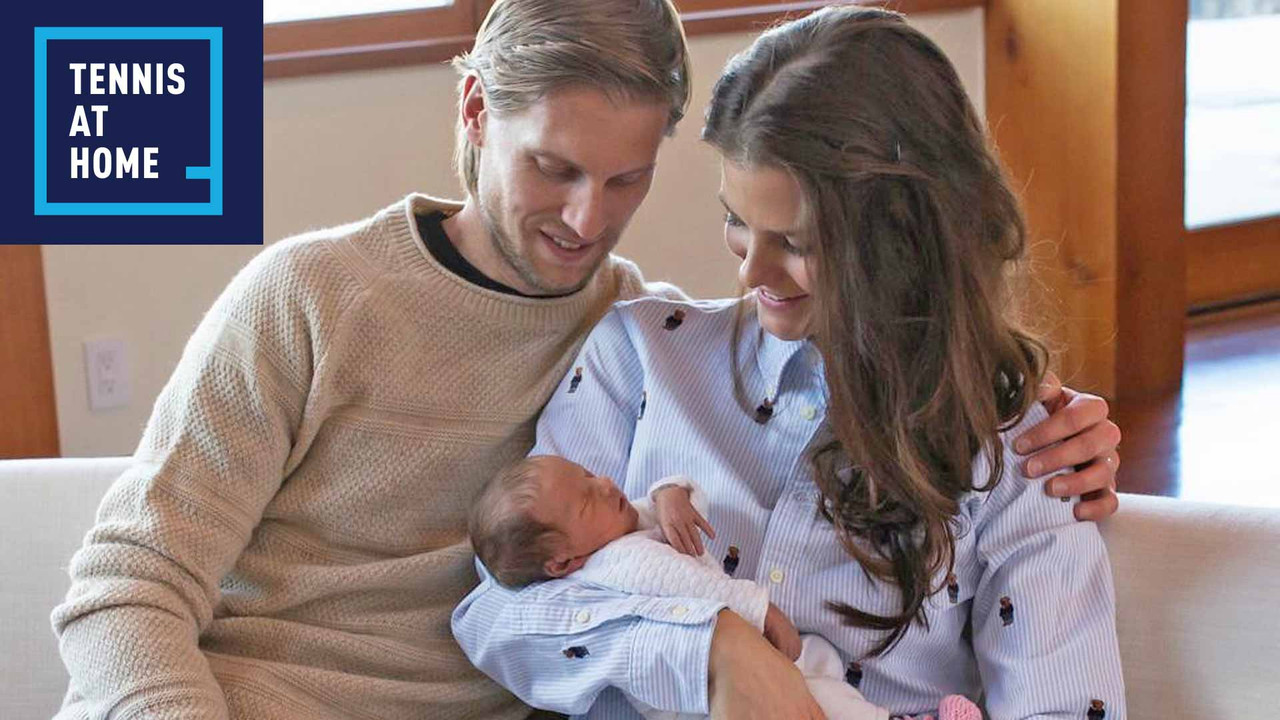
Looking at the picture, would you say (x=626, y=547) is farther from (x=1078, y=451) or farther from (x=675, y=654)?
(x=1078, y=451)

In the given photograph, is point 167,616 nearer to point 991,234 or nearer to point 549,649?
point 549,649

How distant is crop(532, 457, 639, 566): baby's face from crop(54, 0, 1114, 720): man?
0.18m

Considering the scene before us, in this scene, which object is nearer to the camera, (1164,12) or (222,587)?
(222,587)

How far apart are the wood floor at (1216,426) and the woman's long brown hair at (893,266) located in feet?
6.38

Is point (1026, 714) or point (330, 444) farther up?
point (330, 444)

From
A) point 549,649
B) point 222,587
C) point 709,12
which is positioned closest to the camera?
point 549,649

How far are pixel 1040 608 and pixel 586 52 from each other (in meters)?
0.71

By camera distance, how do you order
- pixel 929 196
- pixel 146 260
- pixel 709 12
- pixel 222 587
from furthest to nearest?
pixel 709 12 → pixel 146 260 → pixel 222 587 → pixel 929 196

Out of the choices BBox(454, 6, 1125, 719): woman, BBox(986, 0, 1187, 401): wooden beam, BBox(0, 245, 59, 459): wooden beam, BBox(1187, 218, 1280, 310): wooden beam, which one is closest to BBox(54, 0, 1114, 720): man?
BBox(454, 6, 1125, 719): woman

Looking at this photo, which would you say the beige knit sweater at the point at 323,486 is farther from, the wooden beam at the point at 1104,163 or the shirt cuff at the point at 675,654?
the wooden beam at the point at 1104,163

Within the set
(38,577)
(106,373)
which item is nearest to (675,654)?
(38,577)

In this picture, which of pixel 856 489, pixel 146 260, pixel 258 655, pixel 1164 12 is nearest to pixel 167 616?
pixel 258 655

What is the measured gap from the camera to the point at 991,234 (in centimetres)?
168

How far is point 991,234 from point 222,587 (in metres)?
0.90
